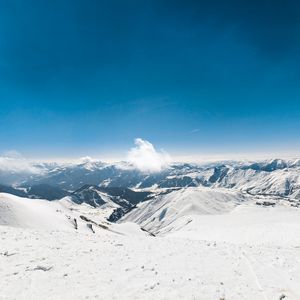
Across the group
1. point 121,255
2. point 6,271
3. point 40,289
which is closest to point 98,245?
point 121,255

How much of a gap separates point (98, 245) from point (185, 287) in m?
14.5

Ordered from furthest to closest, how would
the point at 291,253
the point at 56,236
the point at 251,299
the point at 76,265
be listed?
1. the point at 56,236
2. the point at 291,253
3. the point at 76,265
4. the point at 251,299

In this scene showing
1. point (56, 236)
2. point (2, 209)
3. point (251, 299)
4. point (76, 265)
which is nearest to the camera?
point (251, 299)

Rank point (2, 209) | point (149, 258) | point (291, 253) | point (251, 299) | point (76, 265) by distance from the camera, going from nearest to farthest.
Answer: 1. point (251, 299)
2. point (76, 265)
3. point (149, 258)
4. point (291, 253)
5. point (2, 209)

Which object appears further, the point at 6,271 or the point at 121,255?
the point at 121,255

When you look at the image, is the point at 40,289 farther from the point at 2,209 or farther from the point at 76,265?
the point at 2,209

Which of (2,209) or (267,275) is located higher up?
(2,209)

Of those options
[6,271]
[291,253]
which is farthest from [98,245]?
[291,253]

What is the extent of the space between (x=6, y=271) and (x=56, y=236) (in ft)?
44.7

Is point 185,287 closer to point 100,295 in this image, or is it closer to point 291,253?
point 100,295

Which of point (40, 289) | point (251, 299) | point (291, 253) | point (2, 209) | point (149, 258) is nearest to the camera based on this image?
point (251, 299)

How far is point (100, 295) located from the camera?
658 inches

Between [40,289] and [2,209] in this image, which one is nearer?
[40,289]

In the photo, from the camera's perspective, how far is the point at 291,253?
29.9 meters
